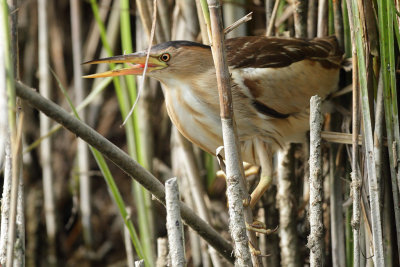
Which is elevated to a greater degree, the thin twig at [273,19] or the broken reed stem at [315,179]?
the thin twig at [273,19]

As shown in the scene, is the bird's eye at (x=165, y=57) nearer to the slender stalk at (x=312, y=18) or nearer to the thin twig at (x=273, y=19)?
the thin twig at (x=273, y=19)

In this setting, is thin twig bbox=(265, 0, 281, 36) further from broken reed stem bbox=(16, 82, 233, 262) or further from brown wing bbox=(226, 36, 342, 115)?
broken reed stem bbox=(16, 82, 233, 262)

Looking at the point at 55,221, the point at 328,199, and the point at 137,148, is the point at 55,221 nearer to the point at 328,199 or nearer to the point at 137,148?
the point at 137,148

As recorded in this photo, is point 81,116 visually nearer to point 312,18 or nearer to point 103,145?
point 312,18

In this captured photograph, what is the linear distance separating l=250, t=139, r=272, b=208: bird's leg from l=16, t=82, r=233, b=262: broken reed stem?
0.77 feet

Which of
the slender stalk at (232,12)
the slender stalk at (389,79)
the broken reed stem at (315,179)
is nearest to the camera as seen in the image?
the broken reed stem at (315,179)

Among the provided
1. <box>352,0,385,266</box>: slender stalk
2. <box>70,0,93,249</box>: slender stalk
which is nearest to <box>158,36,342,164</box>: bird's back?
<box>352,0,385,266</box>: slender stalk

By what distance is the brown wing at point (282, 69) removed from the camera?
4.88ft

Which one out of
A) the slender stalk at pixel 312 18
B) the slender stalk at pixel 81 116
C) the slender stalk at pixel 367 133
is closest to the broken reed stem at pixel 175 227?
the slender stalk at pixel 367 133

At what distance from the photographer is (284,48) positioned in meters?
1.53

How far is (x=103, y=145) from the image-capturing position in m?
1.04

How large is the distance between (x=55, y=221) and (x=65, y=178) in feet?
0.98

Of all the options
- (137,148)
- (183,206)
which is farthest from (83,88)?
(183,206)

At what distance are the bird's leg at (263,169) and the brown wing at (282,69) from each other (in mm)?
91
